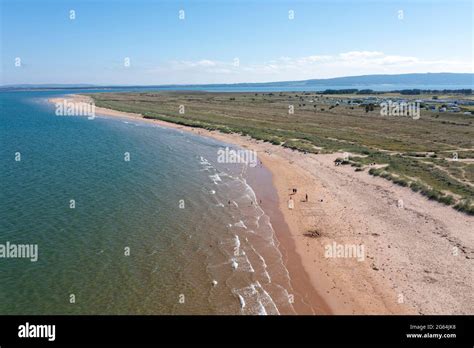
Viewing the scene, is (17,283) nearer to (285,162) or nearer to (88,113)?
(285,162)

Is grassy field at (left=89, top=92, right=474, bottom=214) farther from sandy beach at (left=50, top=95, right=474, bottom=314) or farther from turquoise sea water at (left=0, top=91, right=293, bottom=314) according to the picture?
turquoise sea water at (left=0, top=91, right=293, bottom=314)

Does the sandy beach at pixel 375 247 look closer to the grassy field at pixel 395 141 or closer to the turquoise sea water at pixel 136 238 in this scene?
the turquoise sea water at pixel 136 238

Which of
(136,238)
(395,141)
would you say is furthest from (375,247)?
(395,141)

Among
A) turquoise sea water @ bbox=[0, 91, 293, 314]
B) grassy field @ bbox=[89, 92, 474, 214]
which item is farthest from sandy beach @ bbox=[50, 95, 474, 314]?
grassy field @ bbox=[89, 92, 474, 214]
